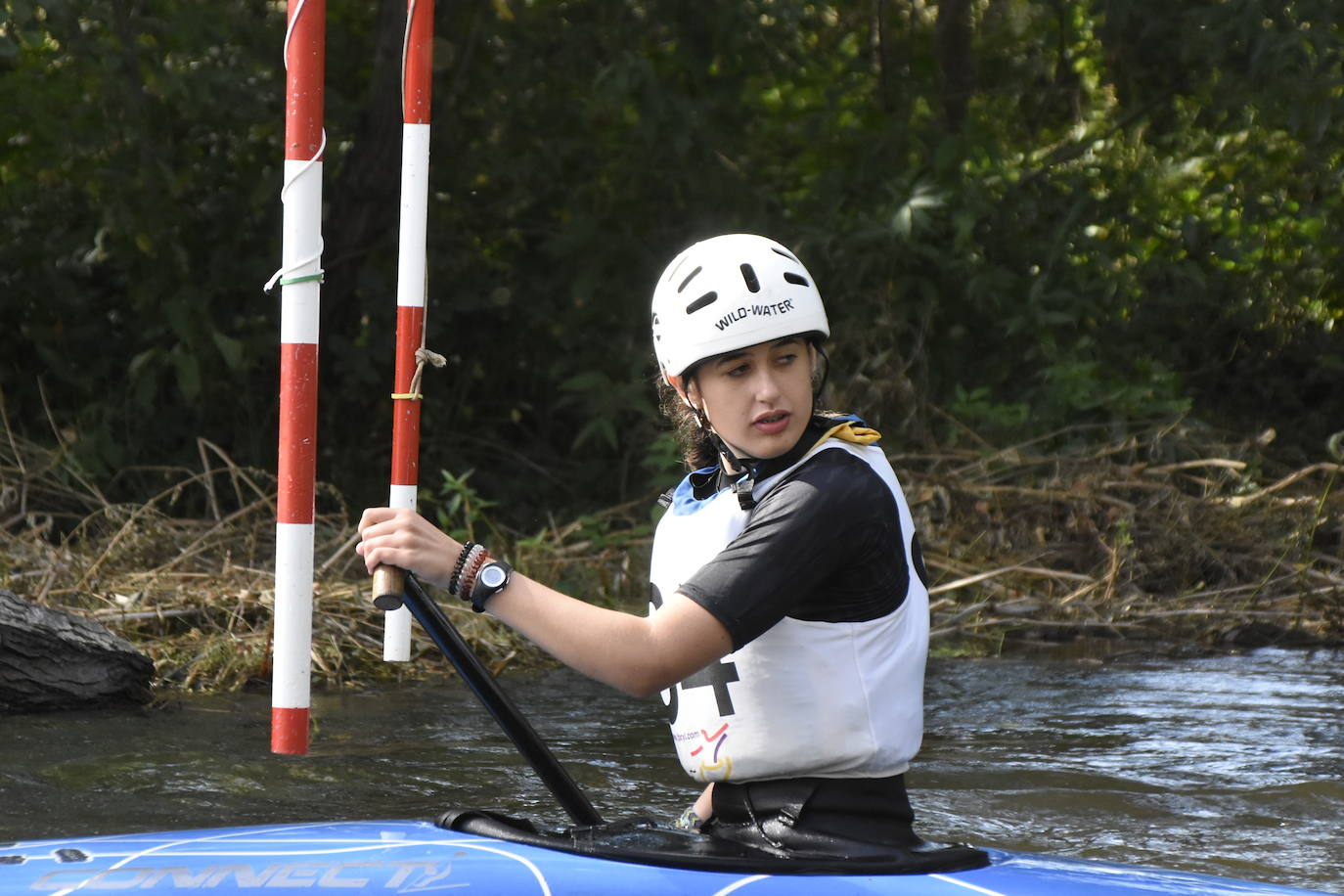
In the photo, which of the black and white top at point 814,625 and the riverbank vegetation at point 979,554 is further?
the riverbank vegetation at point 979,554

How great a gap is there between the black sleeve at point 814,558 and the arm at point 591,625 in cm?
3

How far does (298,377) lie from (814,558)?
4.64 ft

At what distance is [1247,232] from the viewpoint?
9125 millimetres

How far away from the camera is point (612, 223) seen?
9094mm

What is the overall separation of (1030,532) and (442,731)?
348cm

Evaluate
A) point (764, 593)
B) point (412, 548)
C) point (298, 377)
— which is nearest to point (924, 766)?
point (298, 377)

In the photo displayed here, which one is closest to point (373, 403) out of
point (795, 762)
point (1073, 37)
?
point (1073, 37)

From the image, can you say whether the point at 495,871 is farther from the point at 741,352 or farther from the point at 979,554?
the point at 979,554

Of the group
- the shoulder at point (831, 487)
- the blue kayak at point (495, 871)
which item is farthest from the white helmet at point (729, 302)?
the blue kayak at point (495, 871)

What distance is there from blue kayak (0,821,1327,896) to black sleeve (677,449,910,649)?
1.03ft

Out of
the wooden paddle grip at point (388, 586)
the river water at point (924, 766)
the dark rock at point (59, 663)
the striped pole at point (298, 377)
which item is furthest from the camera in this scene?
the dark rock at point (59, 663)

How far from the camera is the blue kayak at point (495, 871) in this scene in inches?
86.9

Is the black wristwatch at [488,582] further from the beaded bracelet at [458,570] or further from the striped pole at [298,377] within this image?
the striped pole at [298,377]

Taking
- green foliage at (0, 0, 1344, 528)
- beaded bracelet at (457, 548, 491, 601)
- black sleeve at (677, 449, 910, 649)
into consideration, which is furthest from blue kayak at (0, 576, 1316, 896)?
green foliage at (0, 0, 1344, 528)
